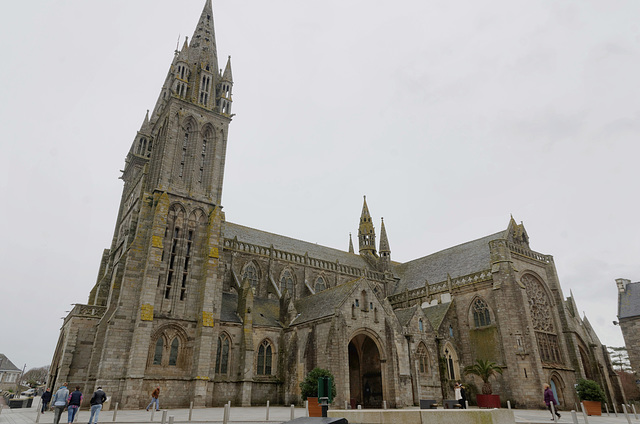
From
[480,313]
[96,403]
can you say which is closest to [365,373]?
[480,313]

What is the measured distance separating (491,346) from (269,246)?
914 inches

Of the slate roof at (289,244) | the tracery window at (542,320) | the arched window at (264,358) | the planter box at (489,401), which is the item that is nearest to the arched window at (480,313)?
the tracery window at (542,320)

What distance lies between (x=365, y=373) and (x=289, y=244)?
1893 centimetres

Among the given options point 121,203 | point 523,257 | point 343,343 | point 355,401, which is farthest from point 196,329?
point 523,257

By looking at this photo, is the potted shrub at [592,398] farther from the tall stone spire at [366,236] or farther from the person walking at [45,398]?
the person walking at [45,398]

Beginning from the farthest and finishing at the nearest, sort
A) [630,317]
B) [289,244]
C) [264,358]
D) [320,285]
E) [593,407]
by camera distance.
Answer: [630,317]
[289,244]
[320,285]
[264,358]
[593,407]

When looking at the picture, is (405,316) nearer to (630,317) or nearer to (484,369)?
(484,369)

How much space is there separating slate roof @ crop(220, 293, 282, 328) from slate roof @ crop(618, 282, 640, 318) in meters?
42.5

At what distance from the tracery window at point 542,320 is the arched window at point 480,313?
3.74 m

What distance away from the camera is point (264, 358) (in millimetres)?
31750

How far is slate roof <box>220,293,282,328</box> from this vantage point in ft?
106

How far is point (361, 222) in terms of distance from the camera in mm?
57688

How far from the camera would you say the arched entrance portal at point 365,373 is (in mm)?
29938

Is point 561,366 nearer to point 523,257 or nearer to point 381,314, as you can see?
point 523,257
